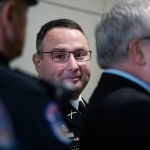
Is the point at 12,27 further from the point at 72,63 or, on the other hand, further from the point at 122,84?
the point at 72,63

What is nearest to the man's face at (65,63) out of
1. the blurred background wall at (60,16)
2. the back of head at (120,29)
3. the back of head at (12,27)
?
the back of head at (120,29)

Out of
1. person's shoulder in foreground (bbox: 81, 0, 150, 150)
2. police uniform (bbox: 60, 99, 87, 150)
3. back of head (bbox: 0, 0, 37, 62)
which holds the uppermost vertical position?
back of head (bbox: 0, 0, 37, 62)

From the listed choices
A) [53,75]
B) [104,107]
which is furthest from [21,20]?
[53,75]

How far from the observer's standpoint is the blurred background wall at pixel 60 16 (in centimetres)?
236

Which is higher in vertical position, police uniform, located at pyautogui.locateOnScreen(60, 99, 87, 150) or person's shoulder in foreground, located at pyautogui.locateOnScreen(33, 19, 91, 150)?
person's shoulder in foreground, located at pyautogui.locateOnScreen(33, 19, 91, 150)

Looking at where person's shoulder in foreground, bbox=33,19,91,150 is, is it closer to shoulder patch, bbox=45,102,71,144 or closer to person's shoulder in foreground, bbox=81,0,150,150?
person's shoulder in foreground, bbox=81,0,150,150

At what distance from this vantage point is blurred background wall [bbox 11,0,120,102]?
2355mm

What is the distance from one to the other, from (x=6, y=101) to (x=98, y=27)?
544mm

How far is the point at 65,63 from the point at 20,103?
914 millimetres

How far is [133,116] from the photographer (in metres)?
0.90

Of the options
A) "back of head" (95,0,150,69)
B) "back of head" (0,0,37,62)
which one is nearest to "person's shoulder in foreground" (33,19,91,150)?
"back of head" (95,0,150,69)

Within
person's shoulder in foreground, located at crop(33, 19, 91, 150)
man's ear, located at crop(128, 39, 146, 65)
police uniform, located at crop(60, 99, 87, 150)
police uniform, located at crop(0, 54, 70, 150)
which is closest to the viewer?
police uniform, located at crop(0, 54, 70, 150)

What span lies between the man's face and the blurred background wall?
25.3 inches

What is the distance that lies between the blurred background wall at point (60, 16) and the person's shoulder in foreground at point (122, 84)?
121cm
